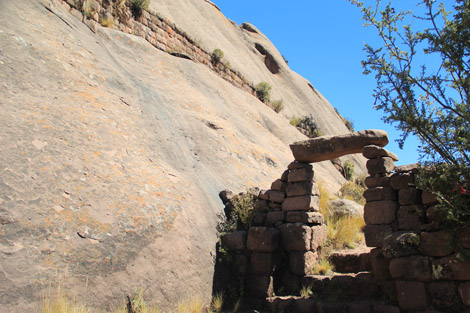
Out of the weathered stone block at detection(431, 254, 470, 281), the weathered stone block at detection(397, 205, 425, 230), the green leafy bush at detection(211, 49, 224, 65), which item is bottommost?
the weathered stone block at detection(431, 254, 470, 281)

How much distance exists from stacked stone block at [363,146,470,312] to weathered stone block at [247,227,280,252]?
5.37 feet

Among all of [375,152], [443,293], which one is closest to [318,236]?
[375,152]

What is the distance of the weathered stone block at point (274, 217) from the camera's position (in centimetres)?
732

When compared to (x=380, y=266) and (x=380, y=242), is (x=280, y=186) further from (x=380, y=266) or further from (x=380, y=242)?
(x=380, y=266)

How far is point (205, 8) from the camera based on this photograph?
1986cm

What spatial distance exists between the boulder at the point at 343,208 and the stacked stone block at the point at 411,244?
100 inches

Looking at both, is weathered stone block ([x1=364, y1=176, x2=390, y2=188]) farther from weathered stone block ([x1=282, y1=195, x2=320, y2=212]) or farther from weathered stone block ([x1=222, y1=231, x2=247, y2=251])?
weathered stone block ([x1=222, y1=231, x2=247, y2=251])

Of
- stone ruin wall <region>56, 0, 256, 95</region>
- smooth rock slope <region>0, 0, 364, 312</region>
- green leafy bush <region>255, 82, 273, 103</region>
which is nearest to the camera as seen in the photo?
smooth rock slope <region>0, 0, 364, 312</region>

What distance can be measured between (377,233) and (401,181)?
3.15ft

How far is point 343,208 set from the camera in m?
9.10

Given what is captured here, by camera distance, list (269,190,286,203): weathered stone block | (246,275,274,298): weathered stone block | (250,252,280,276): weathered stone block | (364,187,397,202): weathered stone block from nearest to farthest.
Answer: (364,187,397,202): weathered stone block
(246,275,274,298): weathered stone block
(250,252,280,276): weathered stone block
(269,190,286,203): weathered stone block

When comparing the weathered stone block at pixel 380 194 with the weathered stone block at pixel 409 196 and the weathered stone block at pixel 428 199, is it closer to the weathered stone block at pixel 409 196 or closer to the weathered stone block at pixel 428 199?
the weathered stone block at pixel 409 196

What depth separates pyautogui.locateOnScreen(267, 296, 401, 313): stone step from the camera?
535 centimetres

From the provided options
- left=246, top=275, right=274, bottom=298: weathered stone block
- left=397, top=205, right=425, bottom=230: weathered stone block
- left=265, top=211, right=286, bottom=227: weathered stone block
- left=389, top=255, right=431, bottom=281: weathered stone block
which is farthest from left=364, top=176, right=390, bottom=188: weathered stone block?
left=246, top=275, right=274, bottom=298: weathered stone block
